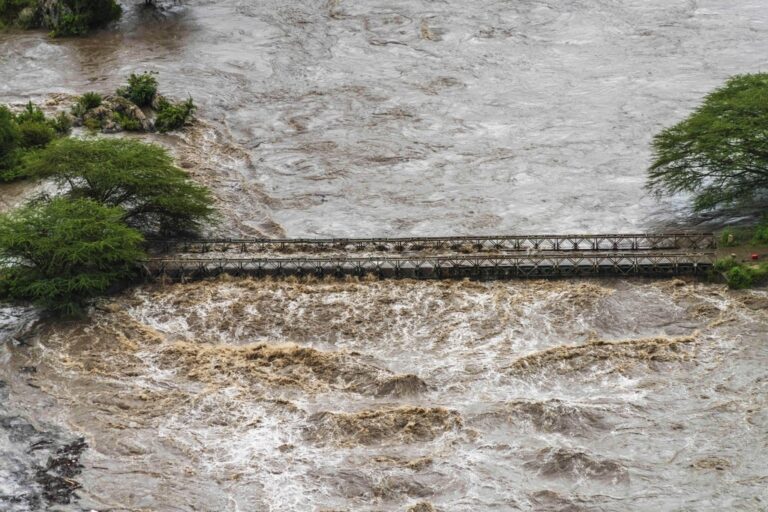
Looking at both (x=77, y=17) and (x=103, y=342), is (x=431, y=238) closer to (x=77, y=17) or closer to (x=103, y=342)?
(x=103, y=342)

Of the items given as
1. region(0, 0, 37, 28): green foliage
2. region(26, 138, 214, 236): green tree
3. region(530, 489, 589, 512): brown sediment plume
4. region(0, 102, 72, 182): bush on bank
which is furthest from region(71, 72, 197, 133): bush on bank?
region(530, 489, 589, 512): brown sediment plume

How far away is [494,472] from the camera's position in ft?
96.2

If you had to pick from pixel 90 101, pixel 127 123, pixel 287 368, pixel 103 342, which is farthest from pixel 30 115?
pixel 287 368

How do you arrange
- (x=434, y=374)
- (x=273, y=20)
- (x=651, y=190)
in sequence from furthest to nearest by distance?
(x=273, y=20), (x=651, y=190), (x=434, y=374)

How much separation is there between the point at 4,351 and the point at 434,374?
50.3 feet

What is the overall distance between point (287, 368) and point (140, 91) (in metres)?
28.9

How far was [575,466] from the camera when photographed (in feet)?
96.6

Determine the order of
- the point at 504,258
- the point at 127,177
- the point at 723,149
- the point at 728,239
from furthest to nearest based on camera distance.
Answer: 1. the point at 723,149
2. the point at 127,177
3. the point at 728,239
4. the point at 504,258

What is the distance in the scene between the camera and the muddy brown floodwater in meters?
29.2

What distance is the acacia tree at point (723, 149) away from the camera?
4234 cm

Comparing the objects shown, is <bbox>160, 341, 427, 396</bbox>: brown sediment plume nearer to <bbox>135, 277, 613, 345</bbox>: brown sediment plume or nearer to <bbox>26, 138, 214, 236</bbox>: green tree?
<bbox>135, 277, 613, 345</bbox>: brown sediment plume

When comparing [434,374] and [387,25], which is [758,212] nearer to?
[434,374]

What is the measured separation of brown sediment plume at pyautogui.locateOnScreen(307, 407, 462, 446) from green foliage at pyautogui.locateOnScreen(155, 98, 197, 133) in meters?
28.3

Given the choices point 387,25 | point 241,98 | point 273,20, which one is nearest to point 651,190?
point 241,98
